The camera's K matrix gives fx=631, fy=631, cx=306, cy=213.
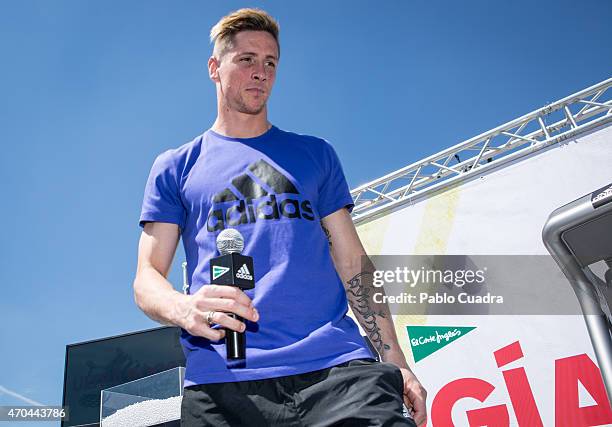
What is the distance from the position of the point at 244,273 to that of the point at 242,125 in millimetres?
681

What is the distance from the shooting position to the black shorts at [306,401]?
132cm

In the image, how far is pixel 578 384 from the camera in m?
6.08

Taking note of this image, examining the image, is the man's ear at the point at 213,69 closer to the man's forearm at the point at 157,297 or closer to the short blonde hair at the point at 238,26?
the short blonde hair at the point at 238,26

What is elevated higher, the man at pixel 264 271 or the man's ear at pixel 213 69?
the man's ear at pixel 213 69

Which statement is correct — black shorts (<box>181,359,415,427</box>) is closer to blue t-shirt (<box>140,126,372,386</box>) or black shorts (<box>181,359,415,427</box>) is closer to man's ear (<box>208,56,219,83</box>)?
blue t-shirt (<box>140,126,372,386</box>)

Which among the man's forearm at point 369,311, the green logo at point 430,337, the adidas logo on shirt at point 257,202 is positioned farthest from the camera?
the green logo at point 430,337

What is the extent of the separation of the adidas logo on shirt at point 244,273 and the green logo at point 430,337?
5849 mm

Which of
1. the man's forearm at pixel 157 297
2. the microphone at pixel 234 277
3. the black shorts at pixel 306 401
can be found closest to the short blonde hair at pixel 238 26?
the man's forearm at pixel 157 297

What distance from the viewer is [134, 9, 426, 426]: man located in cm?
135

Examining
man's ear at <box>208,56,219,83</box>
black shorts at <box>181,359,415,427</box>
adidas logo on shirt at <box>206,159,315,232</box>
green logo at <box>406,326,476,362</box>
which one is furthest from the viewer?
green logo at <box>406,326,476,362</box>

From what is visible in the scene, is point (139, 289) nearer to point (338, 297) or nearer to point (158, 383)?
point (338, 297)

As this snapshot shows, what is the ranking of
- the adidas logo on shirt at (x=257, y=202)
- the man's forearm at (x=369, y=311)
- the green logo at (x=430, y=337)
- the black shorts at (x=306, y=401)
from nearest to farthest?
the black shorts at (x=306, y=401), the adidas logo on shirt at (x=257, y=202), the man's forearm at (x=369, y=311), the green logo at (x=430, y=337)

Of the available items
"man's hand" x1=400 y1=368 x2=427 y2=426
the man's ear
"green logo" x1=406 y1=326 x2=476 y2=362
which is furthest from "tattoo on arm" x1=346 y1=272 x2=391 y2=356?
"green logo" x1=406 y1=326 x2=476 y2=362

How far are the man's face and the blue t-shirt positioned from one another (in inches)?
4.1
